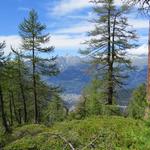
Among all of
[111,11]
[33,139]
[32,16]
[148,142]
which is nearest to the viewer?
[148,142]

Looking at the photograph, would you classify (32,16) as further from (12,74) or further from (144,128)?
(144,128)

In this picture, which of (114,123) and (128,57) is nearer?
(114,123)

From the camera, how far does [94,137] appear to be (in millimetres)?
8195

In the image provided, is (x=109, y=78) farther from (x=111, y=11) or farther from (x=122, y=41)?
(x=111, y=11)

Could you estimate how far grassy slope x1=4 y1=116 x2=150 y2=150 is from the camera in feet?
17.2

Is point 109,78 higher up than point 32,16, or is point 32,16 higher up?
point 32,16

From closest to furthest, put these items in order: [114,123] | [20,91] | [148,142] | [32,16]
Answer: [148,142] → [114,123] → [32,16] → [20,91]

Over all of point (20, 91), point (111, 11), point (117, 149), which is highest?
point (111, 11)

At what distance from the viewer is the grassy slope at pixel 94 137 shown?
206 inches

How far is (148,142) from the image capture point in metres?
4.98

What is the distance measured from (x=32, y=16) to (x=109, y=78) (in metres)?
11.1

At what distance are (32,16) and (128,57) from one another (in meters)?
11.2

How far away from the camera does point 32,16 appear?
39562mm

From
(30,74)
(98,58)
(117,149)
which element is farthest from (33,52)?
(117,149)
